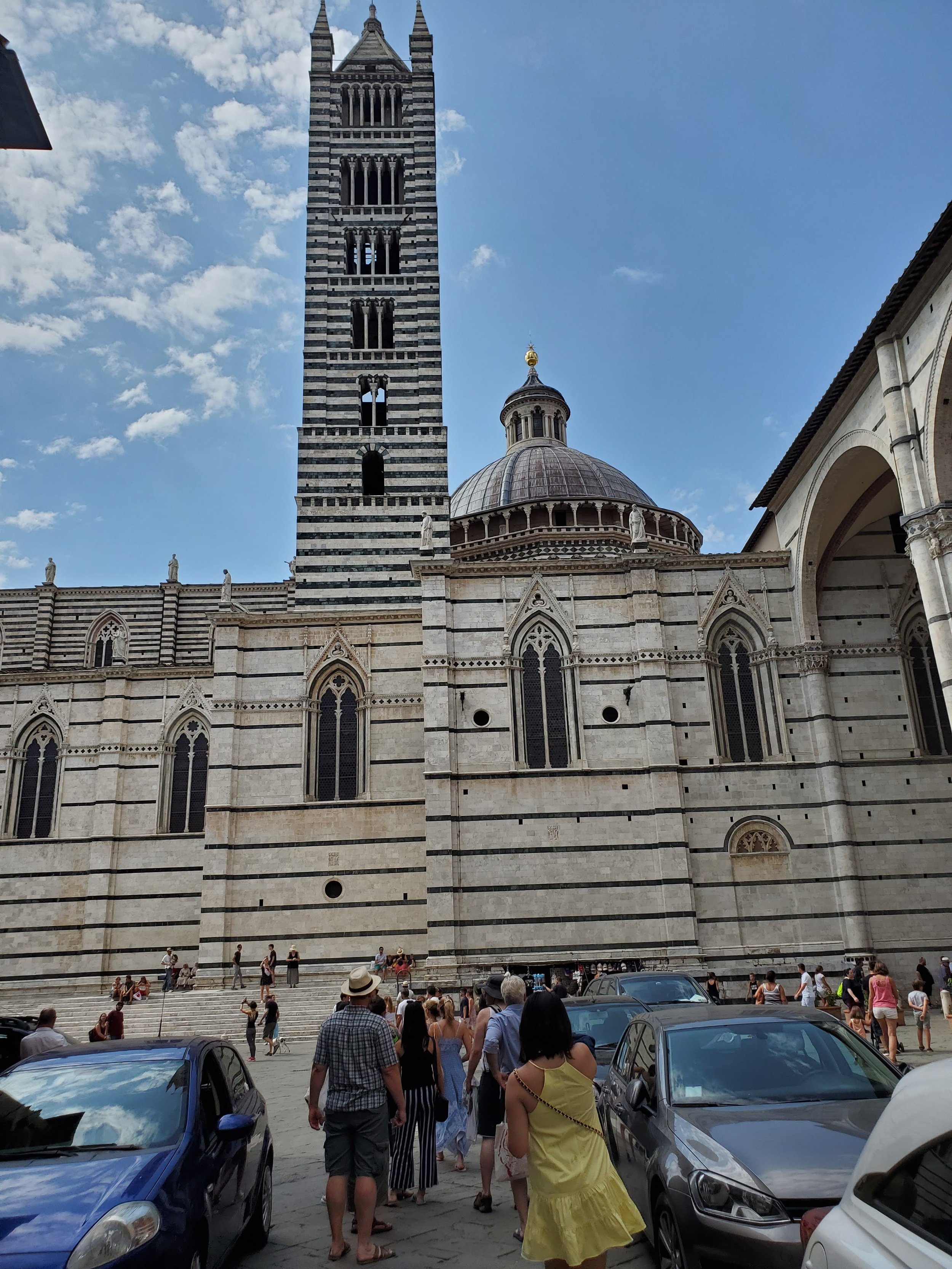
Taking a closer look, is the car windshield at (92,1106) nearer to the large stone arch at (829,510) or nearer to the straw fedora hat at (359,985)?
the straw fedora hat at (359,985)

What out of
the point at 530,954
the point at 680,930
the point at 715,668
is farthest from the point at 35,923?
the point at 715,668

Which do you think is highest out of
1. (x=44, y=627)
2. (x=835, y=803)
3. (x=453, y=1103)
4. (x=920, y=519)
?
(x=44, y=627)

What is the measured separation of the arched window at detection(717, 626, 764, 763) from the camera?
23.4 metres

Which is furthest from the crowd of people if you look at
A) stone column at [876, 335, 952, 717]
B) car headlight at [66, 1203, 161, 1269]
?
stone column at [876, 335, 952, 717]

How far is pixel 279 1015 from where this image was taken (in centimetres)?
2025

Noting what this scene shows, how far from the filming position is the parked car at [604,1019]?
9.37 m

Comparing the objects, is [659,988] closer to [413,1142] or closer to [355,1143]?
[413,1142]

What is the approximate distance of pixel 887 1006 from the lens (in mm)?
13969

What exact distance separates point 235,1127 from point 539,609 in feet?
64.1

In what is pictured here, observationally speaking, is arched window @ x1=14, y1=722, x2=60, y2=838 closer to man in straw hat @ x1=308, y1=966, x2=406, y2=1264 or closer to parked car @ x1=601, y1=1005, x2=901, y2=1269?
man in straw hat @ x1=308, y1=966, x2=406, y2=1264

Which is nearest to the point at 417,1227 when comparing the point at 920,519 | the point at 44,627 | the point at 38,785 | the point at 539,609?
the point at 920,519

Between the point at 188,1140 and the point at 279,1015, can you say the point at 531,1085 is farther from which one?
the point at 279,1015

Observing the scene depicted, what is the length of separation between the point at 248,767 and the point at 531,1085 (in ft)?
69.2

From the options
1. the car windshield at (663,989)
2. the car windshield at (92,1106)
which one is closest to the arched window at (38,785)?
the car windshield at (663,989)
